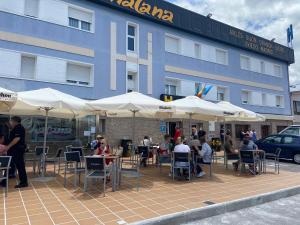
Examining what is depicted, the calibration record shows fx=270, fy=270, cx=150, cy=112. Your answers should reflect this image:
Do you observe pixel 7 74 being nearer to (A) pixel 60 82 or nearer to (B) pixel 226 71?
(A) pixel 60 82

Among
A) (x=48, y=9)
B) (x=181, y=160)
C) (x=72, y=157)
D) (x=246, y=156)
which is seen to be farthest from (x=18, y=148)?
(x=48, y=9)

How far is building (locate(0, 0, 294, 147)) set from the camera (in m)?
13.5

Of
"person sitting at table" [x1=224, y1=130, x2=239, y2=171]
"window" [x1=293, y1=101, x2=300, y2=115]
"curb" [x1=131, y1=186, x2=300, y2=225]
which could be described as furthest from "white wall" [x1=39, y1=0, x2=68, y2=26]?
"window" [x1=293, y1=101, x2=300, y2=115]

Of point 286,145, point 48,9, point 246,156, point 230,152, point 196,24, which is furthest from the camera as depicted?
point 196,24

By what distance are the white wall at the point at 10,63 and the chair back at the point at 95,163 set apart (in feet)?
27.9

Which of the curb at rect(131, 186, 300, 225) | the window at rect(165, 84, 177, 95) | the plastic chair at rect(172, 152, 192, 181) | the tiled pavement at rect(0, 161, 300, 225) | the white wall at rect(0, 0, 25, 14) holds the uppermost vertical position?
the white wall at rect(0, 0, 25, 14)

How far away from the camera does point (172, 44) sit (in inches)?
779

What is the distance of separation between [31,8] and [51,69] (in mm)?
3244

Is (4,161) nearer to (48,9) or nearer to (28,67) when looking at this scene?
(28,67)

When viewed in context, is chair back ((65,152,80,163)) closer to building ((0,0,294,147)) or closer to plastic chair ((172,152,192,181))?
plastic chair ((172,152,192,181))

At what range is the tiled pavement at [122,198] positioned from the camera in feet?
16.4

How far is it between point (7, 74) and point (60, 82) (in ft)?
8.26

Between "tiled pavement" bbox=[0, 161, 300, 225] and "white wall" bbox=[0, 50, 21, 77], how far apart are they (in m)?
6.65

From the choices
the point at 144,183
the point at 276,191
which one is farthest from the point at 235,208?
the point at 144,183
